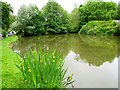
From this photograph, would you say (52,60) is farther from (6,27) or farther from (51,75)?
(6,27)

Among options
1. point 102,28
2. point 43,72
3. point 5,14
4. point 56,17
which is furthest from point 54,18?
point 43,72

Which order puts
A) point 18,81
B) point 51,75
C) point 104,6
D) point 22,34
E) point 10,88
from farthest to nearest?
point 104,6, point 22,34, point 18,81, point 10,88, point 51,75

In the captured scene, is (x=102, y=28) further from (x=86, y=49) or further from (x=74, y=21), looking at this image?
(x=86, y=49)

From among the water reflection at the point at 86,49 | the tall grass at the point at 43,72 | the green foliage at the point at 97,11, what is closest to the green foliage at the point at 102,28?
the green foliage at the point at 97,11

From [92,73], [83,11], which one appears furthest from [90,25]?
[92,73]

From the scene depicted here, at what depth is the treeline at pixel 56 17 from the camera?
24.7 m

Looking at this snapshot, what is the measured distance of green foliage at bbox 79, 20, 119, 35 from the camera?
25009mm

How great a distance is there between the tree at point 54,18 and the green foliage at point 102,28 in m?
2.93

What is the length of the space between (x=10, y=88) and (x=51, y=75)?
48.1 inches

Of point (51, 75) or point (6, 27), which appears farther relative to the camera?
point (6, 27)

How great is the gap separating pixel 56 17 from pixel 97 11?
6375 mm

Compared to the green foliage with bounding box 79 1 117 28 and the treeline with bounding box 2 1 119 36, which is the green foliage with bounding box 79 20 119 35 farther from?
the green foliage with bounding box 79 1 117 28

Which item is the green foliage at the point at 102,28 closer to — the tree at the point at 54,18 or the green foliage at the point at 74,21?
the tree at the point at 54,18

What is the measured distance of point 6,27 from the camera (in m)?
25.7
